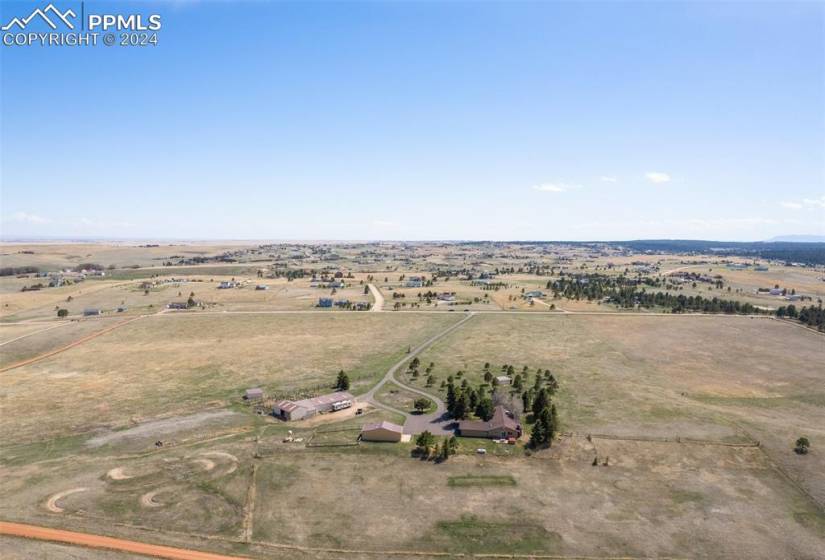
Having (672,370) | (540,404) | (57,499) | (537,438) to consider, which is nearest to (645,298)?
(672,370)

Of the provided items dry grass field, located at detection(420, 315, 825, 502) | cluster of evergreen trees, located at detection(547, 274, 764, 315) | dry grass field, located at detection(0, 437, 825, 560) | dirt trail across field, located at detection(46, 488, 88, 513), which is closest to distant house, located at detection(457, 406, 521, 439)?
dry grass field, located at detection(0, 437, 825, 560)

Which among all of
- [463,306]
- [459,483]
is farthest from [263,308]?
[459,483]

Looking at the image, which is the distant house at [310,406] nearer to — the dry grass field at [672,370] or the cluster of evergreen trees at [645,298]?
the dry grass field at [672,370]

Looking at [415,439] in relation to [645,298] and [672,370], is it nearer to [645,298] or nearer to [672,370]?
[672,370]

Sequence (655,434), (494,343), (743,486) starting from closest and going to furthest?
(743,486) < (655,434) < (494,343)

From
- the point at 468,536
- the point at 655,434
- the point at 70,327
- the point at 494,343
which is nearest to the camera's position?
the point at 468,536

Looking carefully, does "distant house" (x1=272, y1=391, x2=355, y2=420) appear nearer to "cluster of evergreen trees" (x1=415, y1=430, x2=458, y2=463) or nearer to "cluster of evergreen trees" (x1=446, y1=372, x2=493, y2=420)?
"cluster of evergreen trees" (x1=446, y1=372, x2=493, y2=420)

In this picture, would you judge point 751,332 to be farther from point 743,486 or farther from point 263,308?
point 263,308

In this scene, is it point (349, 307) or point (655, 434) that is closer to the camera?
point (655, 434)
